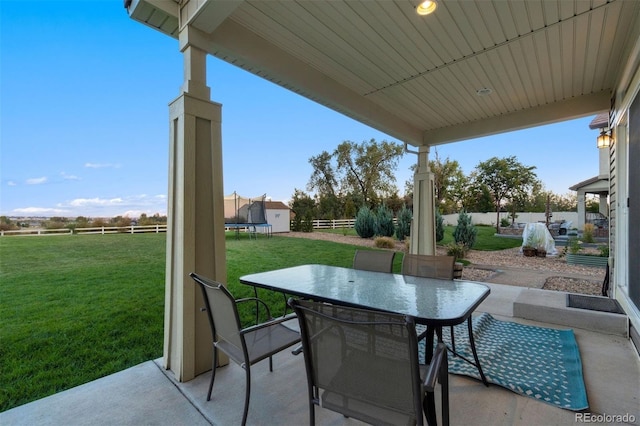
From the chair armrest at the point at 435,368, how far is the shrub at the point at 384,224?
815cm

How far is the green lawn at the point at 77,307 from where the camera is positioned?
7.05ft

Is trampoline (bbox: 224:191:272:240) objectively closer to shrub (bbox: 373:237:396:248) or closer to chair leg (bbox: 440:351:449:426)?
shrub (bbox: 373:237:396:248)

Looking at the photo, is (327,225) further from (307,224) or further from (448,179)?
(448,179)

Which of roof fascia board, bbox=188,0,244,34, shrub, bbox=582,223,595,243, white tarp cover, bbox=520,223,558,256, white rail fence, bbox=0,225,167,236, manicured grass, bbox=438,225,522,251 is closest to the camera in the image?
roof fascia board, bbox=188,0,244,34

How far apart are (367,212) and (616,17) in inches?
299

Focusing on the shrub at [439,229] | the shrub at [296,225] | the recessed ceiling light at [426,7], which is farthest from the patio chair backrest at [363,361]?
the shrub at [296,225]

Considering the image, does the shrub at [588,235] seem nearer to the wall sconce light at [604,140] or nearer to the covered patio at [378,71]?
the wall sconce light at [604,140]

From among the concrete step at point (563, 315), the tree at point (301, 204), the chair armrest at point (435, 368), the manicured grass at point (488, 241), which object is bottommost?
the concrete step at point (563, 315)

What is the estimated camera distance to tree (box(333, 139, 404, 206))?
13.3 metres

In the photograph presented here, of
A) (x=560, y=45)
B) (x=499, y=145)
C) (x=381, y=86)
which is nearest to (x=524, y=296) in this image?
(x=560, y=45)

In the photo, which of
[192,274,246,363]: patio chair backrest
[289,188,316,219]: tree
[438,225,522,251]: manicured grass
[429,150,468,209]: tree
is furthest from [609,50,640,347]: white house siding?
[429,150,468,209]: tree

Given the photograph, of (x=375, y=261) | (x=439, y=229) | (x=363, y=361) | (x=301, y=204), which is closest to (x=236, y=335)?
(x=363, y=361)

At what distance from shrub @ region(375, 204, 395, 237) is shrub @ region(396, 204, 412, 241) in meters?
0.24

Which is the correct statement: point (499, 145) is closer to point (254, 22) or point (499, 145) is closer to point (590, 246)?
point (590, 246)
